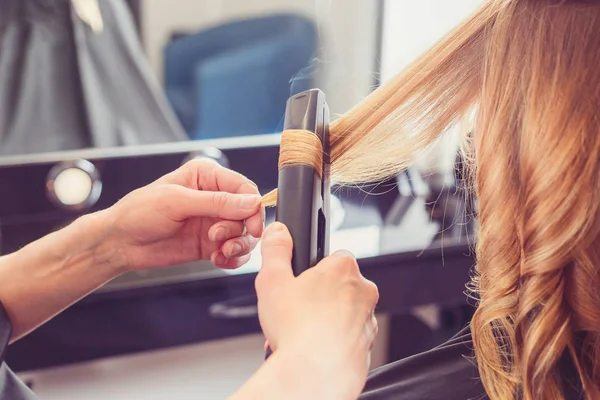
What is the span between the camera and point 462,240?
5.55ft

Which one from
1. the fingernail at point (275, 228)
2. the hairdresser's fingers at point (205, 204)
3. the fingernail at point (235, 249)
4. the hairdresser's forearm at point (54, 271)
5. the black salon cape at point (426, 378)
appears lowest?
the black salon cape at point (426, 378)

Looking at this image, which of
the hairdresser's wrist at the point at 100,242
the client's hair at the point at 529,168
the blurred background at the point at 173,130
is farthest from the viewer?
the blurred background at the point at 173,130

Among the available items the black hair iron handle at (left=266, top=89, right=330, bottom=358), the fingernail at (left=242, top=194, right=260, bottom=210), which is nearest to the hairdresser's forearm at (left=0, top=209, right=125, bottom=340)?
the fingernail at (left=242, top=194, right=260, bottom=210)

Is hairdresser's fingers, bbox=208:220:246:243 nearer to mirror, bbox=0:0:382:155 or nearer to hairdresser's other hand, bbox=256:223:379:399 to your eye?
hairdresser's other hand, bbox=256:223:379:399

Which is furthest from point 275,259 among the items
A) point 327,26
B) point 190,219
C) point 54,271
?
point 327,26

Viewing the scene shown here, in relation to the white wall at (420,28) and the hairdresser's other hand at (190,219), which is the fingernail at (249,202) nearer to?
the hairdresser's other hand at (190,219)

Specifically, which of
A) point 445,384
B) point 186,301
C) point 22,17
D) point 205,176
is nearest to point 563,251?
point 445,384

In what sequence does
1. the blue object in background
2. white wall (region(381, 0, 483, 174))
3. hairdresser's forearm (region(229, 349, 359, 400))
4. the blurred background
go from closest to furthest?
hairdresser's forearm (region(229, 349, 359, 400))
the blurred background
the blue object in background
white wall (region(381, 0, 483, 174))

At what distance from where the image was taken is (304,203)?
63 cm

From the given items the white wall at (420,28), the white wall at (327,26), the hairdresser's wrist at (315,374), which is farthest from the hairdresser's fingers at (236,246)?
the white wall at (420,28)

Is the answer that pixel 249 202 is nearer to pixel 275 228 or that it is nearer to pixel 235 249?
pixel 235 249

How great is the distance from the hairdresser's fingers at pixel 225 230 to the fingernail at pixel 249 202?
3cm

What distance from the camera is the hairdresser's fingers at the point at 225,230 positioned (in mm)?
845

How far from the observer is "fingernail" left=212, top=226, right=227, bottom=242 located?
0.85 m
